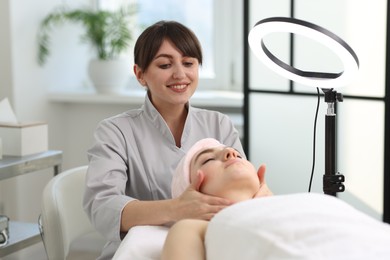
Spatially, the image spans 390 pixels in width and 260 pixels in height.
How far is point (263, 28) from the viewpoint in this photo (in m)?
1.62

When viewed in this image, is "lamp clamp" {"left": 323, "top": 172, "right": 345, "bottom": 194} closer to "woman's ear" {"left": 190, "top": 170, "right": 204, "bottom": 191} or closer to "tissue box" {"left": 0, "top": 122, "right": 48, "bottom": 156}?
"woman's ear" {"left": 190, "top": 170, "right": 204, "bottom": 191}

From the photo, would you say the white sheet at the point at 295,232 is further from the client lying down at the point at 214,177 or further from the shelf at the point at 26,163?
the shelf at the point at 26,163

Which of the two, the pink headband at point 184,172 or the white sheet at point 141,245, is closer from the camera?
the white sheet at point 141,245

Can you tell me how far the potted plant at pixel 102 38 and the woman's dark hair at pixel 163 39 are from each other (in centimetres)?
170

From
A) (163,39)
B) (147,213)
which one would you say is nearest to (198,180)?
(147,213)

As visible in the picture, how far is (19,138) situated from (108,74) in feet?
2.92

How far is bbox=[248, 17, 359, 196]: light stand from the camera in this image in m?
1.58

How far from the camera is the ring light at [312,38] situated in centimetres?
157

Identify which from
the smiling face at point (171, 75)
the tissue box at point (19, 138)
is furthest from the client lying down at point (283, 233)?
the tissue box at point (19, 138)

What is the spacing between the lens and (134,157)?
1881 millimetres

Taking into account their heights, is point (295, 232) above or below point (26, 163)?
above

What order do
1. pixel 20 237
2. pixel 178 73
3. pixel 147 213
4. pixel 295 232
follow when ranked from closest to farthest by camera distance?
pixel 295 232 < pixel 147 213 < pixel 178 73 < pixel 20 237

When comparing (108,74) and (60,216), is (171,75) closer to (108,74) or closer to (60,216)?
(60,216)

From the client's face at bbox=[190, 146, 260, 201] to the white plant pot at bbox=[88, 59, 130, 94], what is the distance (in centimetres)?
210
